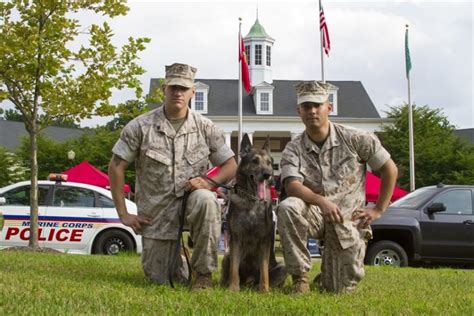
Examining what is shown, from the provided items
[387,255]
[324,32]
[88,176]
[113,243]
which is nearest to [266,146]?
[387,255]

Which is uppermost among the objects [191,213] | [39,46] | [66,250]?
[39,46]

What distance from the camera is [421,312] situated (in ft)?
14.1

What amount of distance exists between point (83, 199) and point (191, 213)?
821cm

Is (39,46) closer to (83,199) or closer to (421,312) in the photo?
(83,199)

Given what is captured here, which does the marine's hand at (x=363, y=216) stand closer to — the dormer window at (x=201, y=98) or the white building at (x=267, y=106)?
the white building at (x=267, y=106)

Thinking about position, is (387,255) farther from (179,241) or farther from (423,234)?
(179,241)

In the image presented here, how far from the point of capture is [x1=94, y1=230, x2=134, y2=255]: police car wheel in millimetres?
12711

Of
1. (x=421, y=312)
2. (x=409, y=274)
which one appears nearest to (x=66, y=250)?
(x=409, y=274)

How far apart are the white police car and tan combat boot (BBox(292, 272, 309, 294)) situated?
25.5ft

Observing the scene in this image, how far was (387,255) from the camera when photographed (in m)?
10.9

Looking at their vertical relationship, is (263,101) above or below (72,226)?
above

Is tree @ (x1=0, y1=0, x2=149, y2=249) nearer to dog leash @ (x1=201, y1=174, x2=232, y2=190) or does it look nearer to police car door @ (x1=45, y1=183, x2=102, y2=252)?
police car door @ (x1=45, y1=183, x2=102, y2=252)

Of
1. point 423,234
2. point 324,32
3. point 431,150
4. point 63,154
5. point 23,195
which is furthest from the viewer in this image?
point 63,154

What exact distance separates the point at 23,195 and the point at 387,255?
737 centimetres
